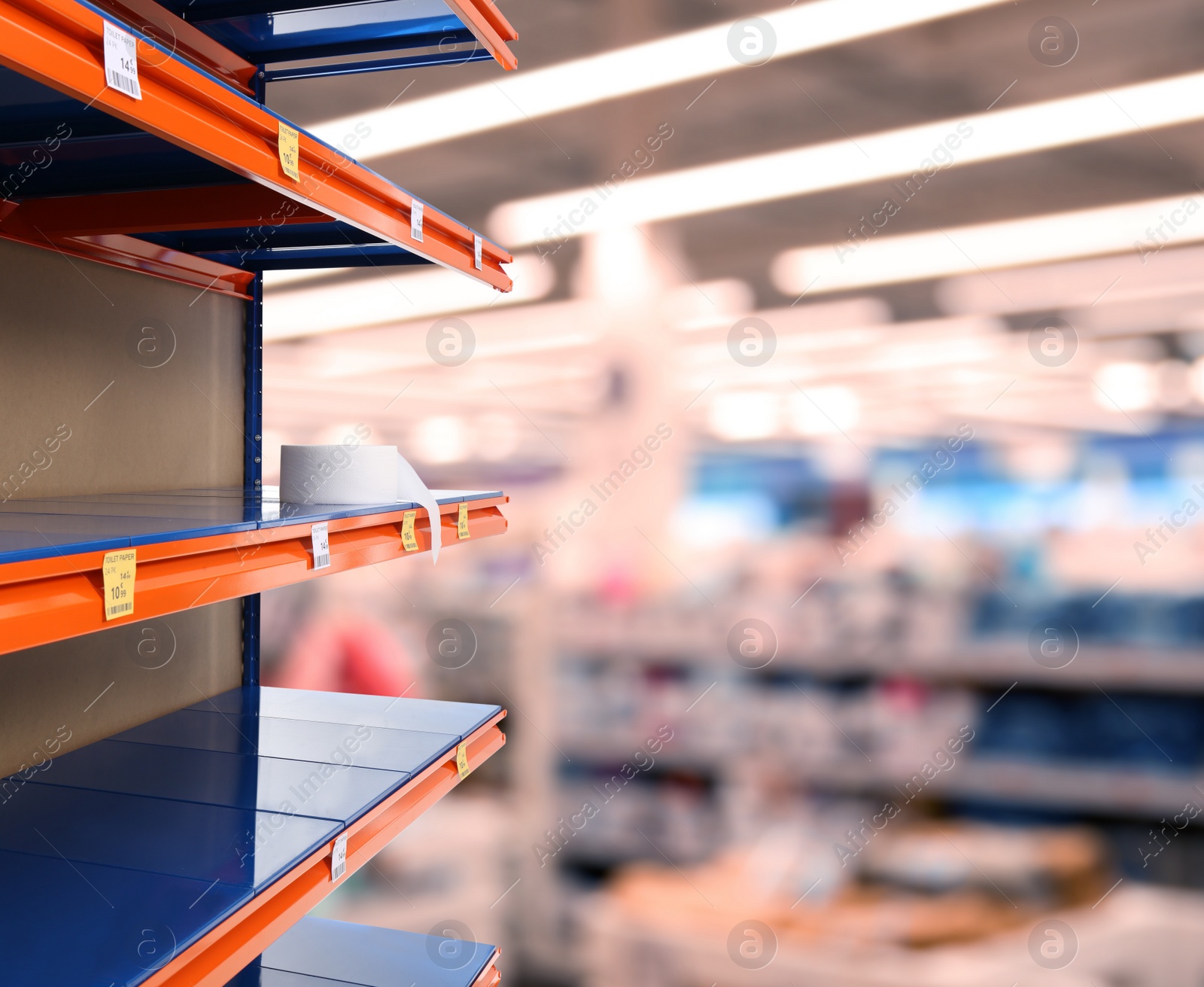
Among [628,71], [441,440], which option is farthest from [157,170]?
[441,440]

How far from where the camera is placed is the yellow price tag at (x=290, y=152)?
1.08 m

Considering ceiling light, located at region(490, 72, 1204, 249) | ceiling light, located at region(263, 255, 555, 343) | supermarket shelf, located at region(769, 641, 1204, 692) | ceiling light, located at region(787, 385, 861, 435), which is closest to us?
supermarket shelf, located at region(769, 641, 1204, 692)

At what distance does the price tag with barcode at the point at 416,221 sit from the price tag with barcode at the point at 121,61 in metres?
0.63

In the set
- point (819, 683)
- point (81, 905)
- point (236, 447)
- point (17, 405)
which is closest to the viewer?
point (81, 905)

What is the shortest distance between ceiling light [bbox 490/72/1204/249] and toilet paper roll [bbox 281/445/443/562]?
6.59ft

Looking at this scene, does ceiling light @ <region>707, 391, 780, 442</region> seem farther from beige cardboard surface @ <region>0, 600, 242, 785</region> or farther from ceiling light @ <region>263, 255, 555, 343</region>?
beige cardboard surface @ <region>0, 600, 242, 785</region>

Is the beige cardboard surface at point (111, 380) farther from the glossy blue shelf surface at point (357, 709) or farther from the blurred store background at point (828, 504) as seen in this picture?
the blurred store background at point (828, 504)

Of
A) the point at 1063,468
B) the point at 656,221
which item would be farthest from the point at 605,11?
the point at 1063,468

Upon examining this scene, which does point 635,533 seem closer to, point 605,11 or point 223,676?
point 223,676

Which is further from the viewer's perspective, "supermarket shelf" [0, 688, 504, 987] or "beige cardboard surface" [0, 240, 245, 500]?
"beige cardboard surface" [0, 240, 245, 500]

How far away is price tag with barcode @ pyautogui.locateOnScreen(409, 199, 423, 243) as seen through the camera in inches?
→ 56.7

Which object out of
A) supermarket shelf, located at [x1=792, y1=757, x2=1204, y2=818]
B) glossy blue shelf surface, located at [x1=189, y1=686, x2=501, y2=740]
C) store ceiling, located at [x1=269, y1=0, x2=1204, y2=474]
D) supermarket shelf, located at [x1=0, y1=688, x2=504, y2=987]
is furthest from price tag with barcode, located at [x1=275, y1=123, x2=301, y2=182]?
supermarket shelf, located at [x1=792, y1=757, x2=1204, y2=818]

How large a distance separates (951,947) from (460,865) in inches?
71.2

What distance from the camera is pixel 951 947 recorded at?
2848 millimetres
